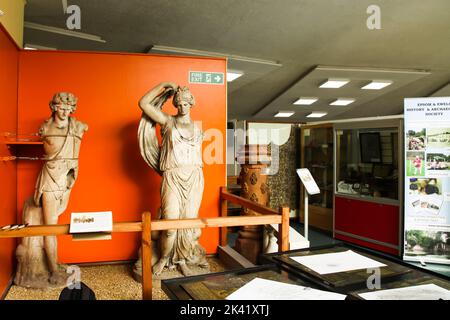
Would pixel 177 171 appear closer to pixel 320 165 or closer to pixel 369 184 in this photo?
pixel 369 184

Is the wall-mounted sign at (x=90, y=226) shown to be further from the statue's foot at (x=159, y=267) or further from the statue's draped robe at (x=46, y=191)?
the statue's foot at (x=159, y=267)

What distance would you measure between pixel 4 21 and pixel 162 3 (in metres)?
2.24

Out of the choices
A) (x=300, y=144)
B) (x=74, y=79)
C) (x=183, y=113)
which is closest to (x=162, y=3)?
(x=74, y=79)

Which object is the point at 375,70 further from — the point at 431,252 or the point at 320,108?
the point at 431,252

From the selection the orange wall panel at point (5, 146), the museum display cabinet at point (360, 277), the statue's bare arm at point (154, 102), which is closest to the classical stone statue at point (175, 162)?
the statue's bare arm at point (154, 102)

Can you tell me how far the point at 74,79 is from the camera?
3670 millimetres

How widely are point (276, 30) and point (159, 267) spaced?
4114 millimetres

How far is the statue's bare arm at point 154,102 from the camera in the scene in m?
3.18

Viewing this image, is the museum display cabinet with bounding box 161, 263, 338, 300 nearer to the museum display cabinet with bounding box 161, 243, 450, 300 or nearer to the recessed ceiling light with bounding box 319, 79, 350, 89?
the museum display cabinet with bounding box 161, 243, 450, 300

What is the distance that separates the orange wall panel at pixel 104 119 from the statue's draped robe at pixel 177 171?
0.56 m

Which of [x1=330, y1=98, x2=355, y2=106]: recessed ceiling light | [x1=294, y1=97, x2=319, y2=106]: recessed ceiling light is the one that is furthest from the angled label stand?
[x1=330, y1=98, x2=355, y2=106]: recessed ceiling light

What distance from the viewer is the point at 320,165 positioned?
628 cm

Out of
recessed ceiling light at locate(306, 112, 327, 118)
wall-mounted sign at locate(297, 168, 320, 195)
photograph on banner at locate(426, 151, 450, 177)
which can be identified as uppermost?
recessed ceiling light at locate(306, 112, 327, 118)

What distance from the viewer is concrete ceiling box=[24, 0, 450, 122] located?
15.5ft
